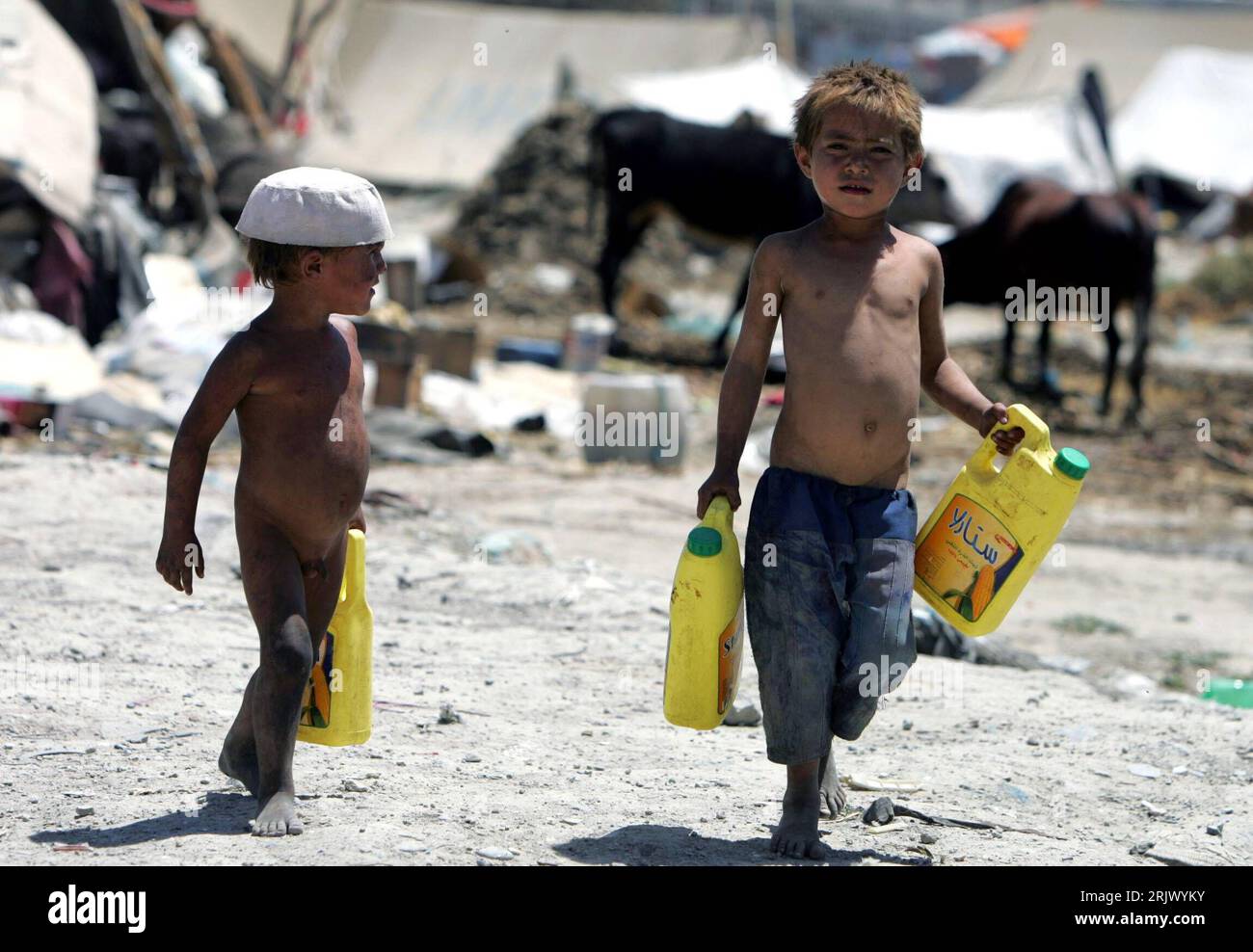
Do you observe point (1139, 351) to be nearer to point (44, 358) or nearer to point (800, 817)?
point (44, 358)

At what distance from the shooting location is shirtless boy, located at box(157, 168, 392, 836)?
10.7 feet

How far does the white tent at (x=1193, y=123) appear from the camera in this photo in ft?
87.8

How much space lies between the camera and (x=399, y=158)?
2609 centimetres

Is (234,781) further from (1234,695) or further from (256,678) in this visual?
(1234,695)

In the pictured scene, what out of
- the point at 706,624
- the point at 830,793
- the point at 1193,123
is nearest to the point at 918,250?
the point at 706,624

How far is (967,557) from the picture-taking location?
11.8ft

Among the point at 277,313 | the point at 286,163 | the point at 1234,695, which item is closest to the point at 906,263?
the point at 277,313

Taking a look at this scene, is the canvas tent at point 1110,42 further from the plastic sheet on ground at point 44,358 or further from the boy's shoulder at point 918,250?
the boy's shoulder at point 918,250

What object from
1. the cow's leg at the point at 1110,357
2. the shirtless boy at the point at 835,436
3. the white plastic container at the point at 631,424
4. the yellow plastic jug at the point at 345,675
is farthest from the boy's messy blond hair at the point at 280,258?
the cow's leg at the point at 1110,357

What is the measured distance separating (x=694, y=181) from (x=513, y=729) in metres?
10.8

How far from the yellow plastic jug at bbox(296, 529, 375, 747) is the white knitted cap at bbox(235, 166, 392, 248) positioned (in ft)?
2.23
